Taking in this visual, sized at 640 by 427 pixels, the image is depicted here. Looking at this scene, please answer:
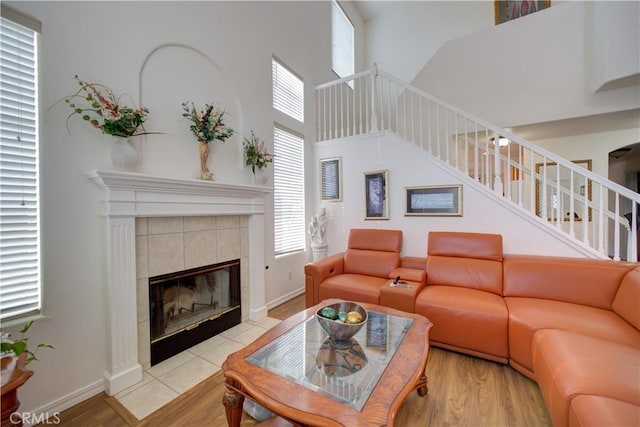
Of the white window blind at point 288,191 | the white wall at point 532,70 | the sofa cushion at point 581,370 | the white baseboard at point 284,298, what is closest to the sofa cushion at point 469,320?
the sofa cushion at point 581,370

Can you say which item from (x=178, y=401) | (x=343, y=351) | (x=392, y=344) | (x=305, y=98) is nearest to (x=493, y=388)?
(x=392, y=344)

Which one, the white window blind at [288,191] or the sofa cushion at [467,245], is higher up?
the white window blind at [288,191]

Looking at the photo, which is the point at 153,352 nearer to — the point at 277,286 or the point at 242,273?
the point at 242,273

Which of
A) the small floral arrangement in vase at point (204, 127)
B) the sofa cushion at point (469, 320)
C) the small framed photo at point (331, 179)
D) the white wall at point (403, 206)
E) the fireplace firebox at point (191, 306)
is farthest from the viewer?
the small framed photo at point (331, 179)

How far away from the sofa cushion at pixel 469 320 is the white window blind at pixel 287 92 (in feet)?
10.1

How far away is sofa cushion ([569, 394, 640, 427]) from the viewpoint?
0.92m

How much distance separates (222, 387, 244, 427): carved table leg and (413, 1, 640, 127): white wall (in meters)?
5.01

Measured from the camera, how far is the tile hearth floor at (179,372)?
168 cm

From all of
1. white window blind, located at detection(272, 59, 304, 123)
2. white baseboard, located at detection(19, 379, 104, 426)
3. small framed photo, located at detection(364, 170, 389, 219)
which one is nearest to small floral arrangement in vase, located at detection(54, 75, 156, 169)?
white baseboard, located at detection(19, 379, 104, 426)

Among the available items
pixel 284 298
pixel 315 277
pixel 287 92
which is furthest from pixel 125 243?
pixel 287 92

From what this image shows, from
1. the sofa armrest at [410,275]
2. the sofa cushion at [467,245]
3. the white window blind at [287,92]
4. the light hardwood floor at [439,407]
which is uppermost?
the white window blind at [287,92]

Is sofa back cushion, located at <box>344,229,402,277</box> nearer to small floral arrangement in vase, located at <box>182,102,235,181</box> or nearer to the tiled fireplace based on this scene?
the tiled fireplace

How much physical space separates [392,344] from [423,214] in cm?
221

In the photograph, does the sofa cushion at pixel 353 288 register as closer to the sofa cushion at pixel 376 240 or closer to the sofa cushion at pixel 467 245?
the sofa cushion at pixel 376 240
